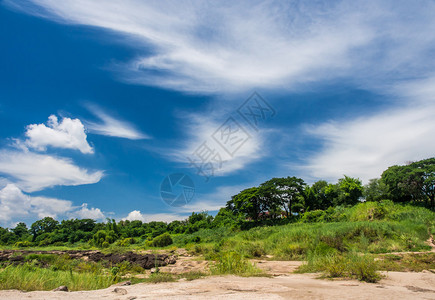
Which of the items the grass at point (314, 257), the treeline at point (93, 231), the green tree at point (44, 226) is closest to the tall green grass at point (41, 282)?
the grass at point (314, 257)

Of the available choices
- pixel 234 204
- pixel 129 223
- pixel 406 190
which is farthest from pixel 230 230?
pixel 129 223

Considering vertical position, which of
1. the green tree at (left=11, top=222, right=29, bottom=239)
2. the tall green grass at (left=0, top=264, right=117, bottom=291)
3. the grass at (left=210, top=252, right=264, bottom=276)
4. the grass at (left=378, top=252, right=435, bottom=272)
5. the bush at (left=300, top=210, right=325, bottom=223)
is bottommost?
the grass at (left=378, top=252, right=435, bottom=272)

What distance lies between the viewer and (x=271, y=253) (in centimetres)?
1456

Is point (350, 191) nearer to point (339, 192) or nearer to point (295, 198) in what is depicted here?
point (339, 192)

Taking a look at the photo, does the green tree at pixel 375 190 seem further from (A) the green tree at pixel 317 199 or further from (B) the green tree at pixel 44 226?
(B) the green tree at pixel 44 226

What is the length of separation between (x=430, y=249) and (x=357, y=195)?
75.5 feet

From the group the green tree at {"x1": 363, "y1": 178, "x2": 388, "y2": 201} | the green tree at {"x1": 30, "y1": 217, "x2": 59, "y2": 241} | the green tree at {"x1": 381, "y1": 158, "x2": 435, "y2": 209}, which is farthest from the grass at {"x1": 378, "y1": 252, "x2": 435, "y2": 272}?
the green tree at {"x1": 30, "y1": 217, "x2": 59, "y2": 241}

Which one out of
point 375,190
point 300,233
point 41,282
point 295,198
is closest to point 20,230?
point 295,198

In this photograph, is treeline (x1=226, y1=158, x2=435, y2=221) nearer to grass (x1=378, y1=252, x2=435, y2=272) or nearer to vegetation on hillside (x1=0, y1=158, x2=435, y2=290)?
vegetation on hillside (x1=0, y1=158, x2=435, y2=290)

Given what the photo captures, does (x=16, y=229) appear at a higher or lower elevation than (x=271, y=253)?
higher

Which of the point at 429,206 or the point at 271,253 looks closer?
the point at 271,253

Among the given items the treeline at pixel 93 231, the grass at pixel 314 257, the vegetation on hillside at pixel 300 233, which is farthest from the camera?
the treeline at pixel 93 231

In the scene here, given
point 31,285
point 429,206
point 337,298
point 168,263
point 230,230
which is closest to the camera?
point 337,298

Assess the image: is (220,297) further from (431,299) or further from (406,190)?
(406,190)
